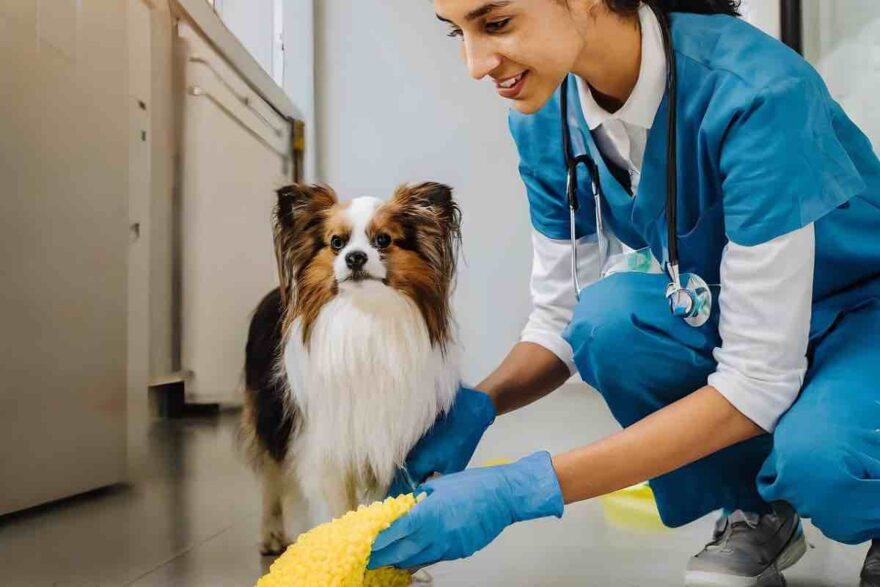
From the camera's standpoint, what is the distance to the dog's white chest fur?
1.59 metres

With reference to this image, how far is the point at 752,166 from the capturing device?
1.24 m

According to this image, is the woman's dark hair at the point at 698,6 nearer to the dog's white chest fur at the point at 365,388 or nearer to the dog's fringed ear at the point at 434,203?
the dog's fringed ear at the point at 434,203

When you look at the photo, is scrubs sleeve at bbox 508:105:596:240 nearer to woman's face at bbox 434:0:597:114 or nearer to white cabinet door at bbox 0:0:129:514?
woman's face at bbox 434:0:597:114

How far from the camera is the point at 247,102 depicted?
304cm

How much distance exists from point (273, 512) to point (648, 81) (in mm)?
1138

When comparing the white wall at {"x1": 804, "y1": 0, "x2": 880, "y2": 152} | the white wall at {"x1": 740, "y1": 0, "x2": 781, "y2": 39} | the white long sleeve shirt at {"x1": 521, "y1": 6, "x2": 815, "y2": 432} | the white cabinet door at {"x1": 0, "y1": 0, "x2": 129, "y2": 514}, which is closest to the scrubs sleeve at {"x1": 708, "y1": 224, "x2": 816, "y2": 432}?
the white long sleeve shirt at {"x1": 521, "y1": 6, "x2": 815, "y2": 432}

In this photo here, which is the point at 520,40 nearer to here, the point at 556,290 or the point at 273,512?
the point at 556,290

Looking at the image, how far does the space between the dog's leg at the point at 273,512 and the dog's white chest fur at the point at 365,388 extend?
0.20m

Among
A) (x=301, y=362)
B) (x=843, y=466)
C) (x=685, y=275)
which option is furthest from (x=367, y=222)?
(x=843, y=466)

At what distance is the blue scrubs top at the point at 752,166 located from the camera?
1229mm

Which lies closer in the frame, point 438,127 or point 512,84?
point 512,84

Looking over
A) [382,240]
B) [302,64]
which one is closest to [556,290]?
[382,240]

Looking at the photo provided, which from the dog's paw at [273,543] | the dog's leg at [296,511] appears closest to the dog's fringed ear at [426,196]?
the dog's leg at [296,511]

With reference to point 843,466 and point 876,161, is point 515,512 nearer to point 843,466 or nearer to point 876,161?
point 843,466
